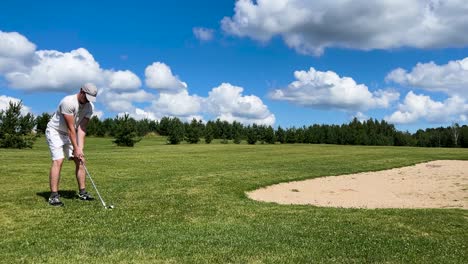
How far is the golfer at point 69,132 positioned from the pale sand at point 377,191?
5206mm

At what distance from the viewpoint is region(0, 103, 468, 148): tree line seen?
51.9 metres

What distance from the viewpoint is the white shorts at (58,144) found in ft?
33.7

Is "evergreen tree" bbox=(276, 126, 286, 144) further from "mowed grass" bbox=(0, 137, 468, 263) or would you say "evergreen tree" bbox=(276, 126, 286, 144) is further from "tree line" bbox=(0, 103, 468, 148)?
"mowed grass" bbox=(0, 137, 468, 263)

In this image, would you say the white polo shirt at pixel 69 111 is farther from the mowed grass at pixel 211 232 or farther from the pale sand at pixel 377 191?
the pale sand at pixel 377 191

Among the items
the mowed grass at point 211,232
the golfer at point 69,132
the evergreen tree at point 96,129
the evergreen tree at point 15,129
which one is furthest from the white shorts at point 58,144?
the evergreen tree at point 96,129

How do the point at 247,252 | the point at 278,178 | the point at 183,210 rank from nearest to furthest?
the point at 247,252 < the point at 183,210 < the point at 278,178

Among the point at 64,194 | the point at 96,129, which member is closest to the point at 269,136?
the point at 96,129

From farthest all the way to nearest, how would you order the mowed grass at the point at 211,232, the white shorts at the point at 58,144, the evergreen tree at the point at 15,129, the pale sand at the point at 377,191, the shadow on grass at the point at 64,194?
the evergreen tree at the point at 15,129
the pale sand at the point at 377,191
the shadow on grass at the point at 64,194
the white shorts at the point at 58,144
the mowed grass at the point at 211,232

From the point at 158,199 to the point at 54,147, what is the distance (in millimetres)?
2711

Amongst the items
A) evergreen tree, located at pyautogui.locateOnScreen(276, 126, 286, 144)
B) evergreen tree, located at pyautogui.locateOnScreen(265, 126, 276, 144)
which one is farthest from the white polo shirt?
evergreen tree, located at pyautogui.locateOnScreen(276, 126, 286, 144)

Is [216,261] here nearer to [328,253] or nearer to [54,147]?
[328,253]

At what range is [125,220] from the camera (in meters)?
8.64

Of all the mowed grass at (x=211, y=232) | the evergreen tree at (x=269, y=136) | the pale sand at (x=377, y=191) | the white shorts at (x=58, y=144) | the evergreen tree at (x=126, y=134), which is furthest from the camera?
the evergreen tree at (x=269, y=136)

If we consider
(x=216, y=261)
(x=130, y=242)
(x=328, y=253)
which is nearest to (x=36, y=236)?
(x=130, y=242)
